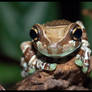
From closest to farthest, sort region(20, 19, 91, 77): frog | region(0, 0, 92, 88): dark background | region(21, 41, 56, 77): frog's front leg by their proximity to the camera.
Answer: region(20, 19, 91, 77): frog, region(21, 41, 56, 77): frog's front leg, region(0, 0, 92, 88): dark background

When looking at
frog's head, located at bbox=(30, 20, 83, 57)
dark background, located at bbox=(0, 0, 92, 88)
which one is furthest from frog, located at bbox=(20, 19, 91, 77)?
dark background, located at bbox=(0, 0, 92, 88)

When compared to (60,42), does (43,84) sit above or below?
below

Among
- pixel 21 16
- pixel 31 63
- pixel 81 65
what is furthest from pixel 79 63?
pixel 21 16

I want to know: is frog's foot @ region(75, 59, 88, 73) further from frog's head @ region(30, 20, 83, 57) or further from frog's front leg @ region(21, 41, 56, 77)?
frog's front leg @ region(21, 41, 56, 77)

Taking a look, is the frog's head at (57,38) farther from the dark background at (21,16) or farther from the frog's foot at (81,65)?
the dark background at (21,16)

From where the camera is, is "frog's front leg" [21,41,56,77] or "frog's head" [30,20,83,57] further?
"frog's front leg" [21,41,56,77]

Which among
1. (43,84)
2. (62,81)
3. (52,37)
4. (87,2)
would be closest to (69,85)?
(62,81)

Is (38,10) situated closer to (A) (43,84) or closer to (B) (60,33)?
(B) (60,33)
